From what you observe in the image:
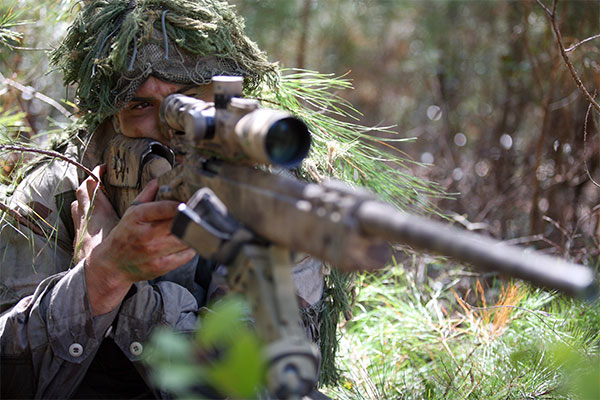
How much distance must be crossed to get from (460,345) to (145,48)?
1.39 m

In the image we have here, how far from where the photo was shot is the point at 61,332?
4.99ft

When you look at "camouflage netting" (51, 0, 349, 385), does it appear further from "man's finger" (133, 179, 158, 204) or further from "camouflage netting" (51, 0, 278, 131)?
"man's finger" (133, 179, 158, 204)

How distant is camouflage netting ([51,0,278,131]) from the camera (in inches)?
68.2

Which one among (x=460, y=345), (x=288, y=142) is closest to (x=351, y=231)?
(x=288, y=142)

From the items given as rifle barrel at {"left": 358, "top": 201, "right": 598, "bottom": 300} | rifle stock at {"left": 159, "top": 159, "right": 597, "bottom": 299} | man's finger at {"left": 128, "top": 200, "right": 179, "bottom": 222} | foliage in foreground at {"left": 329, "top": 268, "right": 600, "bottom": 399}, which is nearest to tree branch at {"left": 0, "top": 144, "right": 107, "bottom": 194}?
man's finger at {"left": 128, "top": 200, "right": 179, "bottom": 222}

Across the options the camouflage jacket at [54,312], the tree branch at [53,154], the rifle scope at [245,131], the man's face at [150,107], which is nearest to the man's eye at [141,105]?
the man's face at [150,107]

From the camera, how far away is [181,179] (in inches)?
52.4

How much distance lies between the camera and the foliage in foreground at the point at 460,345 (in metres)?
1.78

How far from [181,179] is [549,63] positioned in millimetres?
2776

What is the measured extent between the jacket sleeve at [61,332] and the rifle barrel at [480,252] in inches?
33.6

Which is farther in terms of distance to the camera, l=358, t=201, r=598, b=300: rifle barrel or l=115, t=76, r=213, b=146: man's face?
l=115, t=76, r=213, b=146: man's face

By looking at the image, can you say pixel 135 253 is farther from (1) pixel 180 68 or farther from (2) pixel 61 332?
(1) pixel 180 68

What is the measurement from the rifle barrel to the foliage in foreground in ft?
2.88

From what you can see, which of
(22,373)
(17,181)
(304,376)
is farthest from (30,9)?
(304,376)
